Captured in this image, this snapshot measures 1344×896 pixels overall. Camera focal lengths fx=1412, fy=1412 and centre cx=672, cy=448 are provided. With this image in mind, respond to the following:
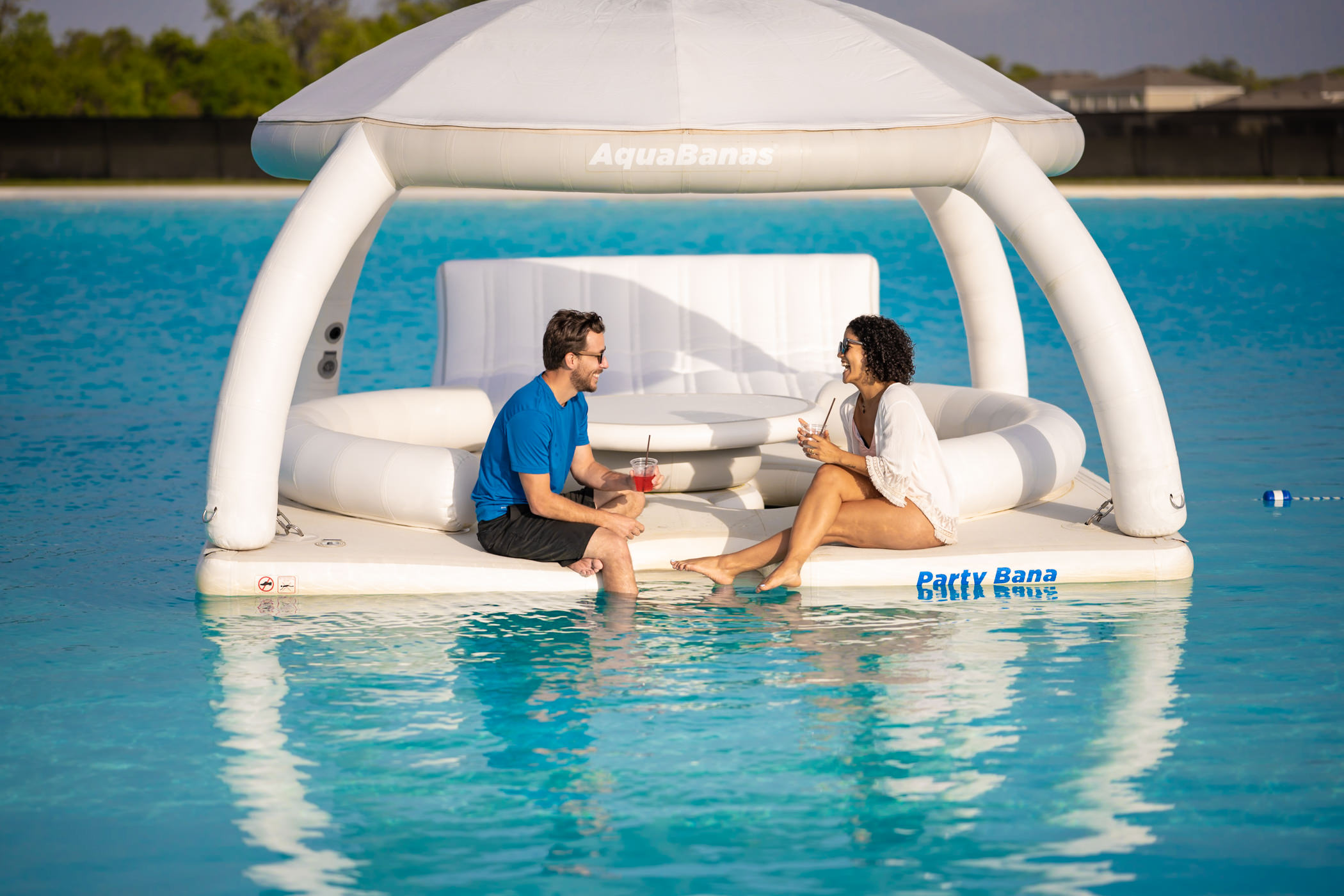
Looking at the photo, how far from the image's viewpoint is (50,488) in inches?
331

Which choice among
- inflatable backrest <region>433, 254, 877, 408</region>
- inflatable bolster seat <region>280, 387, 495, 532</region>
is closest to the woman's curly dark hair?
inflatable bolster seat <region>280, 387, 495, 532</region>

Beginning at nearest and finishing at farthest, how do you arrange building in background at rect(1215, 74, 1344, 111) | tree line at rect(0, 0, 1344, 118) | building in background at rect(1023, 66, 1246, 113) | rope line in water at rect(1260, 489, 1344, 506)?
1. rope line in water at rect(1260, 489, 1344, 506)
2. tree line at rect(0, 0, 1344, 118)
3. building in background at rect(1215, 74, 1344, 111)
4. building in background at rect(1023, 66, 1246, 113)

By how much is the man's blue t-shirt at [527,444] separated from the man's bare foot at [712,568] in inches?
26.6

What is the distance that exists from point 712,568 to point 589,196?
30.9m

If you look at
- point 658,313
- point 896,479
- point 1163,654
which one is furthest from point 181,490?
point 1163,654

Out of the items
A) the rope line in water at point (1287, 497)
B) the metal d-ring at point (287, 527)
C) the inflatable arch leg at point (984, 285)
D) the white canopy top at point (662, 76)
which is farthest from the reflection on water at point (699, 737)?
the inflatable arch leg at point (984, 285)

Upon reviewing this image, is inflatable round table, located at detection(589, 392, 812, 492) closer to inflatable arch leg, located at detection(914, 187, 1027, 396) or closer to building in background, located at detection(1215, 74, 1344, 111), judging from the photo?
inflatable arch leg, located at detection(914, 187, 1027, 396)

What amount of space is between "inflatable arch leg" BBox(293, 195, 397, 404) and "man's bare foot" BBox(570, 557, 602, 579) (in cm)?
271

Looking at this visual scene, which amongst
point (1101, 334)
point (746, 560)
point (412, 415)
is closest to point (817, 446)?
point (746, 560)

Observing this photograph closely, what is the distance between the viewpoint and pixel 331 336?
821 centimetres

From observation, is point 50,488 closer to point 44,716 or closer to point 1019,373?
point 44,716

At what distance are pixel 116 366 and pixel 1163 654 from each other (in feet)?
38.1

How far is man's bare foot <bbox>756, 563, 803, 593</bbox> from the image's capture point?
19.7ft

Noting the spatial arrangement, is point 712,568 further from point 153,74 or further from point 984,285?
point 153,74
